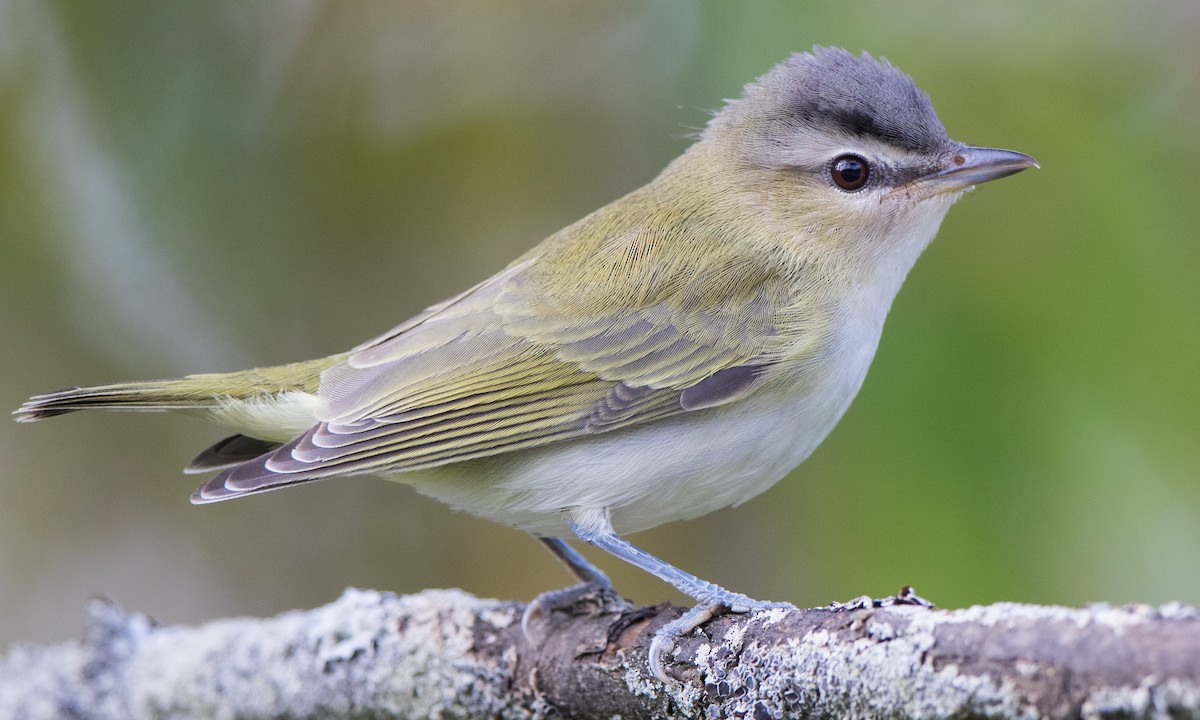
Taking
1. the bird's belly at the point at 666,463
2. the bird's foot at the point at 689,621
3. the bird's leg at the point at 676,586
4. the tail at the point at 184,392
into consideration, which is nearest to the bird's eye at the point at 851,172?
the bird's belly at the point at 666,463

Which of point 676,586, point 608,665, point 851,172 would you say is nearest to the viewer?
point 608,665

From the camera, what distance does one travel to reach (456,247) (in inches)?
184

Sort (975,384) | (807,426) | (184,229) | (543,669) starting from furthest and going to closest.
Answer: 1. (184,229)
2. (975,384)
3. (807,426)
4. (543,669)

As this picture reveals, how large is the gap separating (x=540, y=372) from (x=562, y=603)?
2.19ft

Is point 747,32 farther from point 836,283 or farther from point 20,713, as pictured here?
point 20,713

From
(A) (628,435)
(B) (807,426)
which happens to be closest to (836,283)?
(B) (807,426)

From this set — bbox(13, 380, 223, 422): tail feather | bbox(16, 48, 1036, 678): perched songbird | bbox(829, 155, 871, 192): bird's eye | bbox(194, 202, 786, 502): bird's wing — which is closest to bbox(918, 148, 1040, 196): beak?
bbox(16, 48, 1036, 678): perched songbird

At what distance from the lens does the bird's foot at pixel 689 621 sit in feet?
8.13

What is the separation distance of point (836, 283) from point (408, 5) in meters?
2.36

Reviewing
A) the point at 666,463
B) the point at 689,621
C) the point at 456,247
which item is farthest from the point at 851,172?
the point at 456,247

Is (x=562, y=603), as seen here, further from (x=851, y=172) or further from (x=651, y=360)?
(x=851, y=172)

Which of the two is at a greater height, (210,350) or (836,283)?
(210,350)

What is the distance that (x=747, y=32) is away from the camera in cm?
383

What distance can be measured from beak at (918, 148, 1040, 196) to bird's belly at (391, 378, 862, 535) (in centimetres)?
64
